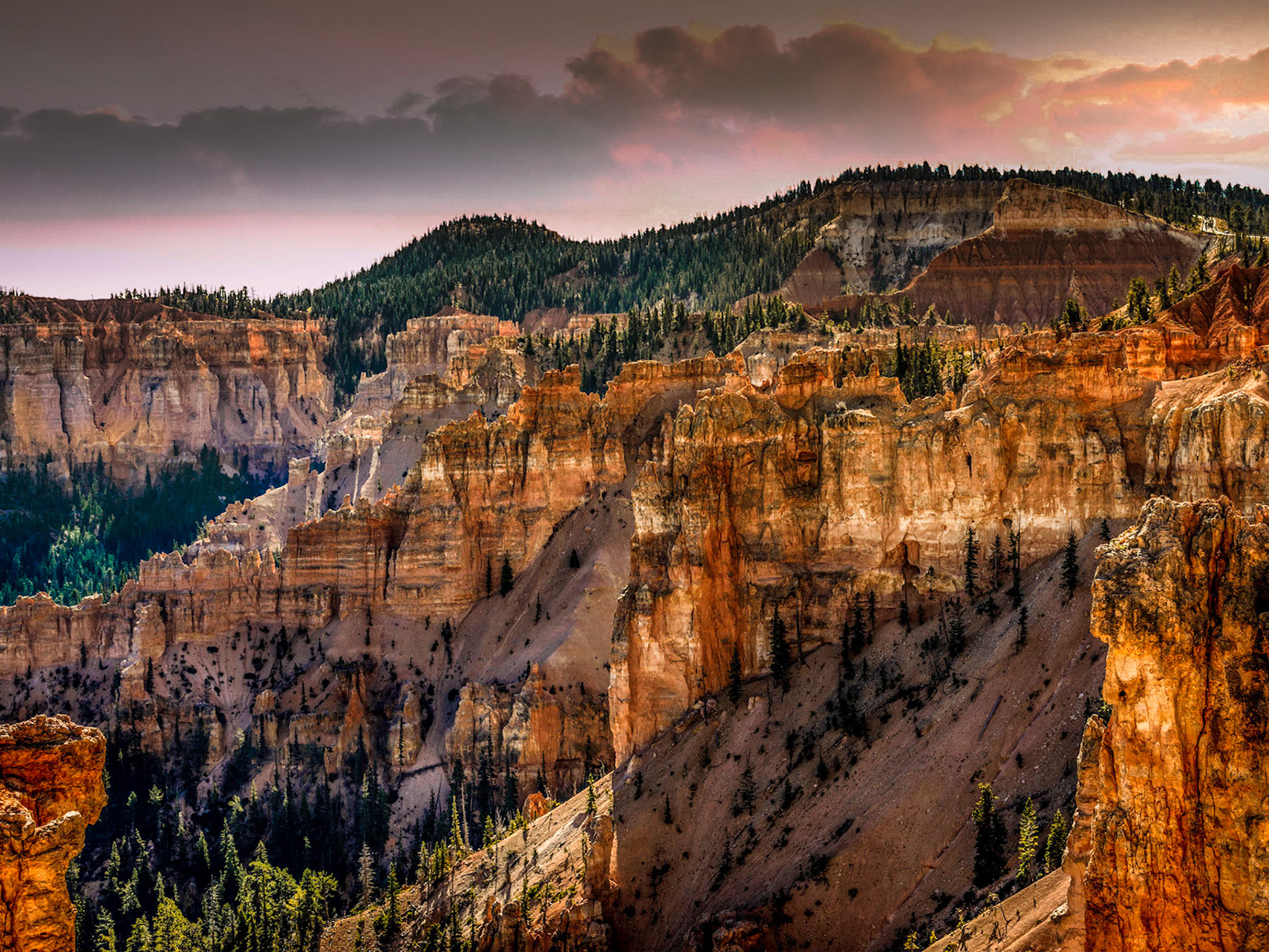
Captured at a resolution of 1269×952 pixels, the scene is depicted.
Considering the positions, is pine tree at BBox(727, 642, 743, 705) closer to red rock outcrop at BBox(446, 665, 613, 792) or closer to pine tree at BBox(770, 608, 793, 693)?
pine tree at BBox(770, 608, 793, 693)

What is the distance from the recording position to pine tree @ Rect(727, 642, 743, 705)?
59.2m

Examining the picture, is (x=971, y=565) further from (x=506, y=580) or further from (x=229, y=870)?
(x=229, y=870)

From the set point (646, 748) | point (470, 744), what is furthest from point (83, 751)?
point (470, 744)

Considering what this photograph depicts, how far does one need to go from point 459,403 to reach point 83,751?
317 feet

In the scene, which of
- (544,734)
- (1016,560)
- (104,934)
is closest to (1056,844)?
(1016,560)

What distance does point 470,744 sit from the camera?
80875 mm

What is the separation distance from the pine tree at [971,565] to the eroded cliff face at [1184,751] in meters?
29.9


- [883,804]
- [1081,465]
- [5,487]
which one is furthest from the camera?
[5,487]

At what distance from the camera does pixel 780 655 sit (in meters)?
57.8

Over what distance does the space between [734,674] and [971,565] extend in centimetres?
1100

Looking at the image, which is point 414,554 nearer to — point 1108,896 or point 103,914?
point 103,914

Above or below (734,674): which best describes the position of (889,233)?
above

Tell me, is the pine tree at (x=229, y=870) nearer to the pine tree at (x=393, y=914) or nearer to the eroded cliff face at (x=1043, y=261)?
the pine tree at (x=393, y=914)

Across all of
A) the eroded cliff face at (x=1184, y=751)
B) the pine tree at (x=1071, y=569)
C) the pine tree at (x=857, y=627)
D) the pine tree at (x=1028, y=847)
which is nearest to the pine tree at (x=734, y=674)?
the pine tree at (x=857, y=627)
